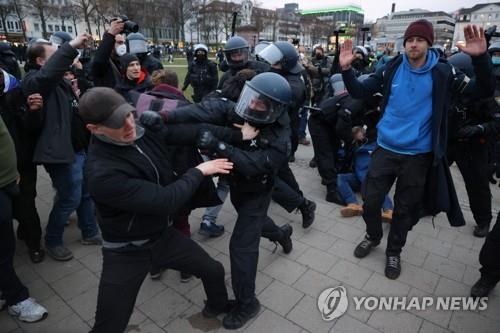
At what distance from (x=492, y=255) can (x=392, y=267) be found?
77 cm

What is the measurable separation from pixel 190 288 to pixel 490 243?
243 centimetres

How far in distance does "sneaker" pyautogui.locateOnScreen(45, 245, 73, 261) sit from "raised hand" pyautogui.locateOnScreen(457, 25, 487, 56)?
3.76 metres

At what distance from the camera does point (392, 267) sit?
10.2 ft

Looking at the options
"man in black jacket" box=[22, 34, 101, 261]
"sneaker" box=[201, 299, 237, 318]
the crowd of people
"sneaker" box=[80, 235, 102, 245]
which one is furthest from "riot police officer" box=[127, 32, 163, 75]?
"sneaker" box=[201, 299, 237, 318]

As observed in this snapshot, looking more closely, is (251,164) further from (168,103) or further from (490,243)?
(490,243)

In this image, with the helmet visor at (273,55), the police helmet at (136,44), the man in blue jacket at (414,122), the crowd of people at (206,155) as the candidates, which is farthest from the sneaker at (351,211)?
the police helmet at (136,44)

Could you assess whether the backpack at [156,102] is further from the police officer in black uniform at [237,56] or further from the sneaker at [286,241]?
the police officer in black uniform at [237,56]

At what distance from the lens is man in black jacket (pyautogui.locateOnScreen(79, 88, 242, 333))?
1713 mm

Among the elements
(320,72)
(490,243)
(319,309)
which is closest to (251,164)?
(319,309)

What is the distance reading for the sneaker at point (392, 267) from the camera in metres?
3.07

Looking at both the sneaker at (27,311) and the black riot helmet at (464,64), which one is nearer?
the sneaker at (27,311)

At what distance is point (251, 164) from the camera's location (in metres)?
2.20

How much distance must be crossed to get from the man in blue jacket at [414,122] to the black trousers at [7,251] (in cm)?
277

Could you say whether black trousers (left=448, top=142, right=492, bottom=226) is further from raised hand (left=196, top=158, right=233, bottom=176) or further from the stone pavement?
raised hand (left=196, top=158, right=233, bottom=176)
